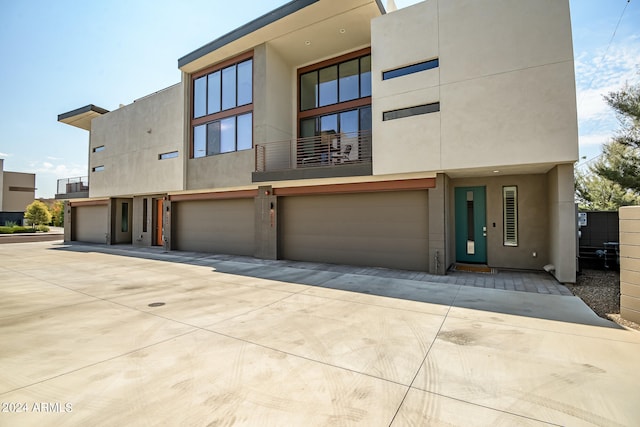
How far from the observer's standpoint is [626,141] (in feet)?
35.9

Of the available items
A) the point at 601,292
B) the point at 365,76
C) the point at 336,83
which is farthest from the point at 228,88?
the point at 601,292

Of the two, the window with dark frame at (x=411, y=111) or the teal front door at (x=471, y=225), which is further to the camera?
the teal front door at (x=471, y=225)

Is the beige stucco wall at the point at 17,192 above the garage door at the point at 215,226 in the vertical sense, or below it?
above

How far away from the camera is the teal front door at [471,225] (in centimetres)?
988

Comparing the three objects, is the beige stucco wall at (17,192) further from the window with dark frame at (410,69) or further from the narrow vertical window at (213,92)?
the window with dark frame at (410,69)

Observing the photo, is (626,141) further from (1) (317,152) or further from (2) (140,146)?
(2) (140,146)

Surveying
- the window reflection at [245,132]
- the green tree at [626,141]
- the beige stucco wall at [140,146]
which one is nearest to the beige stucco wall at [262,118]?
the window reflection at [245,132]

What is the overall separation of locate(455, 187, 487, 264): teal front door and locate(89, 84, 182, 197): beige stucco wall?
1248 centimetres

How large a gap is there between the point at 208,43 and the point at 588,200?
2682 cm

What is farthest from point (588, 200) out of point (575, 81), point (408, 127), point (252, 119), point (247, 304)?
point (247, 304)

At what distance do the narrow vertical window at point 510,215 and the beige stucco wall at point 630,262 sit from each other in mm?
4463

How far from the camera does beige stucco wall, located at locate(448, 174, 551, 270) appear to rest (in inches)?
358

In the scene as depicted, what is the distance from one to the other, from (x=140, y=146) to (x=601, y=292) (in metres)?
20.0

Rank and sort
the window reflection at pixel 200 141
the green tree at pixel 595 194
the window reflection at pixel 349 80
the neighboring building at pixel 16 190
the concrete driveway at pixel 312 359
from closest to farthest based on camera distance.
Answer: the concrete driveway at pixel 312 359 < the window reflection at pixel 349 80 < the window reflection at pixel 200 141 < the green tree at pixel 595 194 < the neighboring building at pixel 16 190
